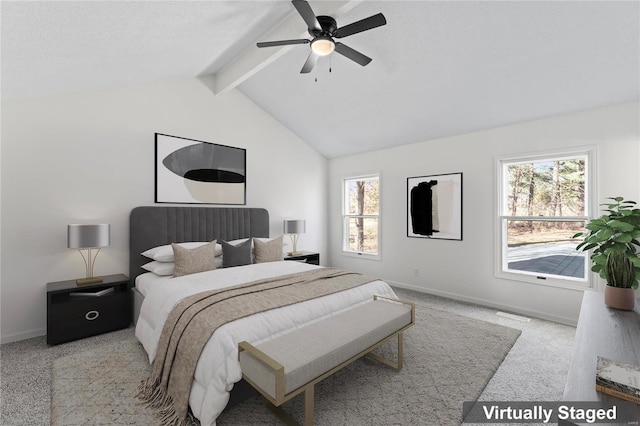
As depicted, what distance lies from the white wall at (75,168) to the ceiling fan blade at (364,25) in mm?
2609

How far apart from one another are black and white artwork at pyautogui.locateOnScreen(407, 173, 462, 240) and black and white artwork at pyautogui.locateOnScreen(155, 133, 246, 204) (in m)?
2.74

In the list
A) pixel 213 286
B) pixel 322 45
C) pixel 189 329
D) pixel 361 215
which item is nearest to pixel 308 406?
pixel 189 329

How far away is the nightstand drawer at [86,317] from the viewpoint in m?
2.71

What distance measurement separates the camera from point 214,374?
168cm

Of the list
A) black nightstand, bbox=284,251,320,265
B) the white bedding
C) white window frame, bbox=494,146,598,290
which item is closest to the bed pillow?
the white bedding

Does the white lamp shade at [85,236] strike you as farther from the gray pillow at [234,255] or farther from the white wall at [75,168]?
the gray pillow at [234,255]

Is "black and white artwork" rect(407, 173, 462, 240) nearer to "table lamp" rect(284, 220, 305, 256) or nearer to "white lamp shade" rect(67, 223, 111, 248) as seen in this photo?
"table lamp" rect(284, 220, 305, 256)

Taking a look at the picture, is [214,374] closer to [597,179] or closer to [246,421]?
[246,421]

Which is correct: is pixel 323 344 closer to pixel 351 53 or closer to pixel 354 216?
pixel 351 53

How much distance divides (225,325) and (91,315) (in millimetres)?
2025

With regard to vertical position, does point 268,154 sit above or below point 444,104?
below

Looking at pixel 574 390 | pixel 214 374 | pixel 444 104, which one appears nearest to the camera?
pixel 574 390

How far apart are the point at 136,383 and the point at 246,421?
0.98m

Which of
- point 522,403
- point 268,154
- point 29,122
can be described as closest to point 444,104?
point 268,154
